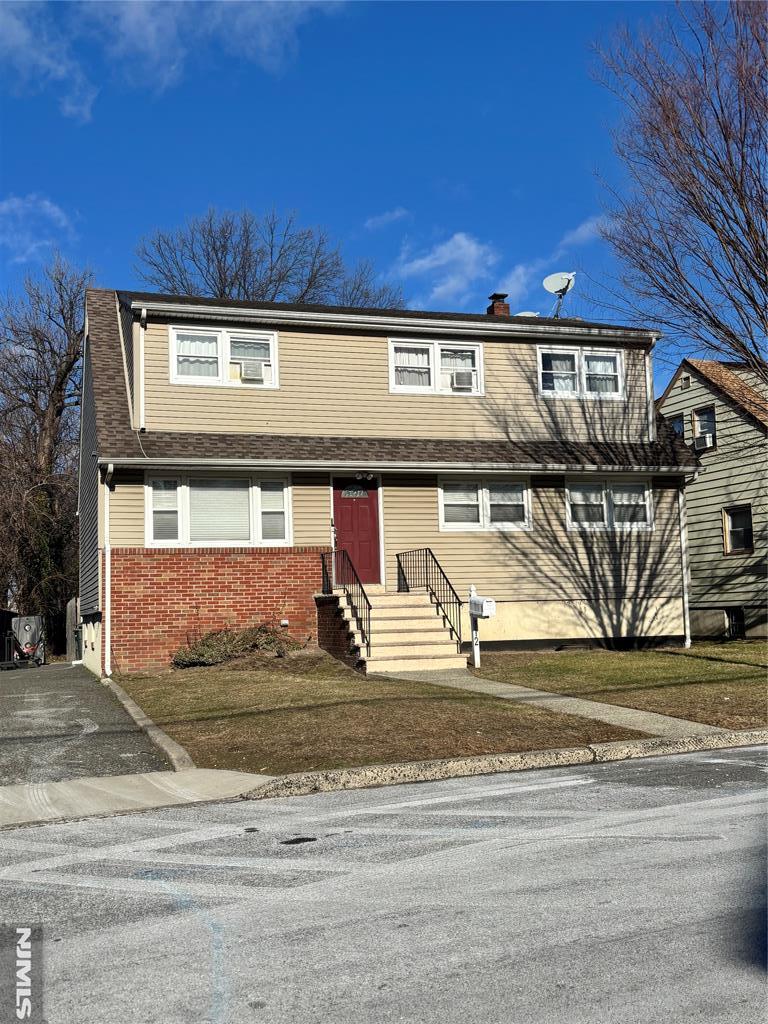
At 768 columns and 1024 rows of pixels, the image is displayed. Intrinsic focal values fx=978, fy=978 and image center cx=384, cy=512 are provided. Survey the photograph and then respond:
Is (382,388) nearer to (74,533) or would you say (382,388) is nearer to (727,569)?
(727,569)

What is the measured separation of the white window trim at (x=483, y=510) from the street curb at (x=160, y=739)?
26.2 ft

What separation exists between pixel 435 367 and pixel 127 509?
22.8ft

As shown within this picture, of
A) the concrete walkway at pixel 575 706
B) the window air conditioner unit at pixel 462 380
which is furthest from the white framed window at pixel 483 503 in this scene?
the concrete walkway at pixel 575 706

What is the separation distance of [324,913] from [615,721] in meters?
6.56

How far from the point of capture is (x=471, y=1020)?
12.0ft

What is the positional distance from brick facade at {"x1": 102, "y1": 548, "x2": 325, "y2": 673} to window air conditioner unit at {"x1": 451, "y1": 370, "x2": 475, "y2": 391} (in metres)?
4.63

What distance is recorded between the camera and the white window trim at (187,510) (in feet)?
58.4

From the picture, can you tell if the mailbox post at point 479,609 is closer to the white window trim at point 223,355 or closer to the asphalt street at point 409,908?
the white window trim at point 223,355

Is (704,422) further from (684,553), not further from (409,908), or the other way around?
(409,908)

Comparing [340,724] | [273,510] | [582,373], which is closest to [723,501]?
[582,373]

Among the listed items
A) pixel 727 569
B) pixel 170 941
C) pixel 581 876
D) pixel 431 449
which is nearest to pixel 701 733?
pixel 581 876

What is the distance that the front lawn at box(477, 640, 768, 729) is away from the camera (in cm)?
1164

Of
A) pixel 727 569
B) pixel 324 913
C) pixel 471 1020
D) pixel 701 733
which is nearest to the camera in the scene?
pixel 471 1020

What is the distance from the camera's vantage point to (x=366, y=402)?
19.8 meters
